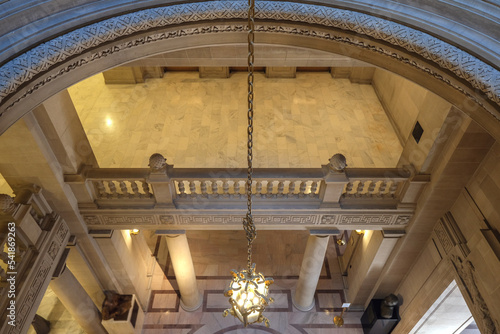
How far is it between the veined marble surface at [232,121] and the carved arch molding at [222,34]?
10.6 feet

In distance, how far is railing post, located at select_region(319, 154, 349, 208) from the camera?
536cm

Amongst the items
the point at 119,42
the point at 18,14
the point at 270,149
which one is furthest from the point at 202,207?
the point at 18,14

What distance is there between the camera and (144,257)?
8406 millimetres

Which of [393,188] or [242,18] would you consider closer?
[242,18]

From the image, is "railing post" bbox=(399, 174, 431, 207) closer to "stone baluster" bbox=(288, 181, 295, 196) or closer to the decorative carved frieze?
"stone baluster" bbox=(288, 181, 295, 196)

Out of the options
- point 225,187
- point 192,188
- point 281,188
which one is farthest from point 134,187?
point 281,188

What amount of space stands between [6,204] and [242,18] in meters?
3.41

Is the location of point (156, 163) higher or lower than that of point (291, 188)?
lower

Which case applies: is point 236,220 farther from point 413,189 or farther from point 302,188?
point 413,189

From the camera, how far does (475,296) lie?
4.92 m

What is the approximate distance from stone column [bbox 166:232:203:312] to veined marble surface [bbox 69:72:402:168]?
1418 millimetres

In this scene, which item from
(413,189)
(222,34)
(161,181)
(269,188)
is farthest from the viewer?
(269,188)

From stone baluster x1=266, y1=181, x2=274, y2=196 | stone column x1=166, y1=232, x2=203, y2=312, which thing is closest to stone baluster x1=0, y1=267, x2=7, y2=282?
stone column x1=166, y1=232, x2=203, y2=312

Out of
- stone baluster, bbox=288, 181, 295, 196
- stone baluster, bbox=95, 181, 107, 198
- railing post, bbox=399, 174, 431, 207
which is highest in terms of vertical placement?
stone baluster, bbox=288, 181, 295, 196
